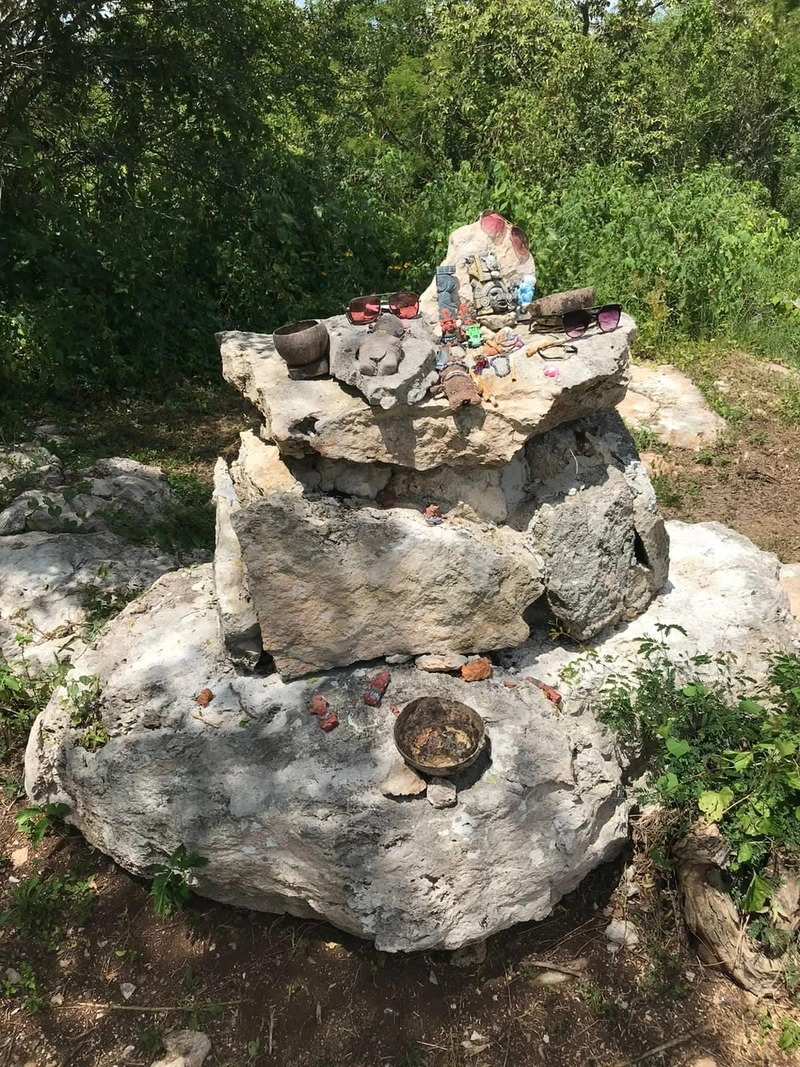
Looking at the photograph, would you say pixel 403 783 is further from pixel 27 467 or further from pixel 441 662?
pixel 27 467

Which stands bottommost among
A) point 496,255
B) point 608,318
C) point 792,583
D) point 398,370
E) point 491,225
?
point 792,583

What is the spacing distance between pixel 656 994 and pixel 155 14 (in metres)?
8.04

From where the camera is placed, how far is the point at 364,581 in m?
3.02

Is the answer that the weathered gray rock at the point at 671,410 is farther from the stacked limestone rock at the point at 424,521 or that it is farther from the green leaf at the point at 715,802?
the green leaf at the point at 715,802

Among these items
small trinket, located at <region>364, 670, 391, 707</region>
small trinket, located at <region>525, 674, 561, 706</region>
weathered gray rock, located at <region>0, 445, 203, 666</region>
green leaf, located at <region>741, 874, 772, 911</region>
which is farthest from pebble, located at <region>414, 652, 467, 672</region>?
weathered gray rock, located at <region>0, 445, 203, 666</region>

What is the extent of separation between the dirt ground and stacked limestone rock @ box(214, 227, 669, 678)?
1.08 metres

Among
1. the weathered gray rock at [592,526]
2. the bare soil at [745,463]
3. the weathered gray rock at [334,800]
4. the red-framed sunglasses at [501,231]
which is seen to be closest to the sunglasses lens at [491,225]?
the red-framed sunglasses at [501,231]

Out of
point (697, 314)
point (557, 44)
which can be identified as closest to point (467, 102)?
point (557, 44)

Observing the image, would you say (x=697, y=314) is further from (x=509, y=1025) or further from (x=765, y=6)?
(x=765, y=6)

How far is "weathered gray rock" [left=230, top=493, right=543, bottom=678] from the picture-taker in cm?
297

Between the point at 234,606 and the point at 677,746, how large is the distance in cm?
182

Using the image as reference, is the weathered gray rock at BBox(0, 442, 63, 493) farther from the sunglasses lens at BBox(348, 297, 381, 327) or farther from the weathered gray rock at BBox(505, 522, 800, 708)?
the weathered gray rock at BBox(505, 522, 800, 708)

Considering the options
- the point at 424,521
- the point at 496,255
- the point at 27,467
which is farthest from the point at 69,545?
the point at 496,255

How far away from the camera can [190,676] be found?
3.23m
